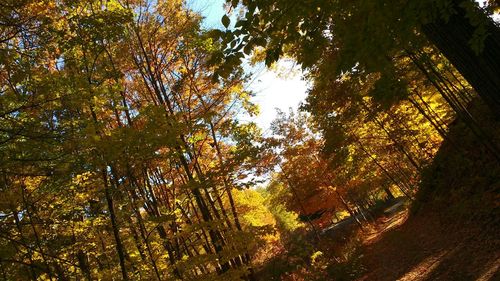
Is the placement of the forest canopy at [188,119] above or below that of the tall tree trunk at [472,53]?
above

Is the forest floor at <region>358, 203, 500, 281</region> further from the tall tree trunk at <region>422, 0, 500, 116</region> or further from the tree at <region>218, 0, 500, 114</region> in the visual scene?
the tree at <region>218, 0, 500, 114</region>

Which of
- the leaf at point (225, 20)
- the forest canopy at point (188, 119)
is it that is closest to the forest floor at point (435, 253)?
the forest canopy at point (188, 119)

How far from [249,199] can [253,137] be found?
1233 centimetres

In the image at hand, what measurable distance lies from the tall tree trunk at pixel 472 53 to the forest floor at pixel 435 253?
5.48 meters

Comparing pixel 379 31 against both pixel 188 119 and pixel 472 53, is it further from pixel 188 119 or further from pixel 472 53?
pixel 188 119

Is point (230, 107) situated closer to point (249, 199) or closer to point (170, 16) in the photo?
point (170, 16)

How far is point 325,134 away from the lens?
15656 millimetres

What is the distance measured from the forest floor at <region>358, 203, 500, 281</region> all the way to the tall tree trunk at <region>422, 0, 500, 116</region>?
5.48 m

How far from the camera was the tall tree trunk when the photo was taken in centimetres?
302

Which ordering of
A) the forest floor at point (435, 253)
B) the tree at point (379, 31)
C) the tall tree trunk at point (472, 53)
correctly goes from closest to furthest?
the tree at point (379, 31)
the tall tree trunk at point (472, 53)
the forest floor at point (435, 253)

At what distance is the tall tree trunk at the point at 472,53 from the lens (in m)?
3.02

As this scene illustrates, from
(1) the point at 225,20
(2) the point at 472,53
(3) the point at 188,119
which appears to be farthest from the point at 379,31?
(3) the point at 188,119

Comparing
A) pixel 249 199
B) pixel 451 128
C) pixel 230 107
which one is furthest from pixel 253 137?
pixel 249 199

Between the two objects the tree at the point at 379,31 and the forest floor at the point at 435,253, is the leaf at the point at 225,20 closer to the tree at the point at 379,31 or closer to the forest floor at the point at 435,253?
the tree at the point at 379,31
